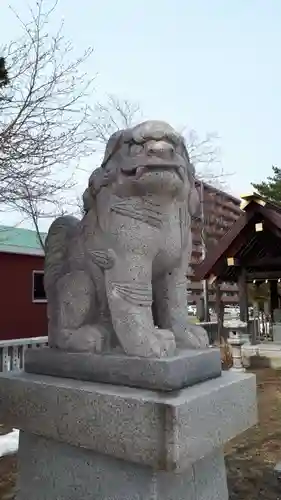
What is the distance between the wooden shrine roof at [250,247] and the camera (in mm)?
8570

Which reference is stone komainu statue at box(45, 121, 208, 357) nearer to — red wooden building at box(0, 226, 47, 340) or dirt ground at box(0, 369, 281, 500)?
dirt ground at box(0, 369, 281, 500)

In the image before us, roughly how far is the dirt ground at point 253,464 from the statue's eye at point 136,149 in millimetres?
2228

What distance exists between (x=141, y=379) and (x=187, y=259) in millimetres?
646

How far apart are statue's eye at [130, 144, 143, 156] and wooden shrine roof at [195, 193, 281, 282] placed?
7.02 m

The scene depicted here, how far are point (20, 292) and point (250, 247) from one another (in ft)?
18.6

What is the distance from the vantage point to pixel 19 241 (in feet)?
40.8

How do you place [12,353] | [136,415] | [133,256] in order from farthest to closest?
[12,353], [133,256], [136,415]

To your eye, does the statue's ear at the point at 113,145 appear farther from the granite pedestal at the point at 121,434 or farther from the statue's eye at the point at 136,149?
the granite pedestal at the point at 121,434

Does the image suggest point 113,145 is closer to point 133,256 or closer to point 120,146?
point 120,146

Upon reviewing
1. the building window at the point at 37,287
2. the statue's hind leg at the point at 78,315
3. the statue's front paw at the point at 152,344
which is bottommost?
the statue's front paw at the point at 152,344

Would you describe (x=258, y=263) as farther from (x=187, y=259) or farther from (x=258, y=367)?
(x=187, y=259)

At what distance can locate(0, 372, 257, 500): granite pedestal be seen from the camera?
1.45 meters

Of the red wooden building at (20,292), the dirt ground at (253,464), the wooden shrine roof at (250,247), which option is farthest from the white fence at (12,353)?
the wooden shrine roof at (250,247)

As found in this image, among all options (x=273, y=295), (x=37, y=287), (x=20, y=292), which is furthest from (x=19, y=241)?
(x=273, y=295)
